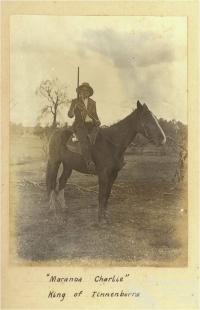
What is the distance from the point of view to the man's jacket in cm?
253

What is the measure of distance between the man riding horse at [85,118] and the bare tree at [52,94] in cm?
8

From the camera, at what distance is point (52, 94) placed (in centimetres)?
252

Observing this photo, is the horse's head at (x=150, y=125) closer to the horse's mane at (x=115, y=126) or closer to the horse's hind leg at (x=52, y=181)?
the horse's mane at (x=115, y=126)

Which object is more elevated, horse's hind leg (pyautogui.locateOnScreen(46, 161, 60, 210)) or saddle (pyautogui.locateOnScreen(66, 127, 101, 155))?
saddle (pyautogui.locateOnScreen(66, 127, 101, 155))

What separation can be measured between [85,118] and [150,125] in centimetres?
37

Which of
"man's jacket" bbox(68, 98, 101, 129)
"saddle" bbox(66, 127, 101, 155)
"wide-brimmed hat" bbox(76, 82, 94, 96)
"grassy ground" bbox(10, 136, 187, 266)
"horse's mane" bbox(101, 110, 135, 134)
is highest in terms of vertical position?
"wide-brimmed hat" bbox(76, 82, 94, 96)

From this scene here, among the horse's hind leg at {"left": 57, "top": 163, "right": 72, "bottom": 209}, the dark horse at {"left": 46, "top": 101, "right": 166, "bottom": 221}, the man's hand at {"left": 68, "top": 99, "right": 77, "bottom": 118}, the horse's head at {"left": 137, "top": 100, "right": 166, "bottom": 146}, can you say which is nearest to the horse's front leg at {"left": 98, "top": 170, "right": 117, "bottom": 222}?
the dark horse at {"left": 46, "top": 101, "right": 166, "bottom": 221}

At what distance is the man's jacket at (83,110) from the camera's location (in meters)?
2.53

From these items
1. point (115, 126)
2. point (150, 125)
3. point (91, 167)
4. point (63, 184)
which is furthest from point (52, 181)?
point (150, 125)

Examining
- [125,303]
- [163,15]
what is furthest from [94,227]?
[163,15]

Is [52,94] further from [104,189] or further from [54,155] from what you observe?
[104,189]

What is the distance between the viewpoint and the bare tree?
8.27 ft

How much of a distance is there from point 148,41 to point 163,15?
166 millimetres

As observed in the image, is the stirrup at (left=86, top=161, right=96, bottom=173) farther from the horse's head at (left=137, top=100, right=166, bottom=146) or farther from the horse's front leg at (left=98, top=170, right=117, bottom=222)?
the horse's head at (left=137, top=100, right=166, bottom=146)
